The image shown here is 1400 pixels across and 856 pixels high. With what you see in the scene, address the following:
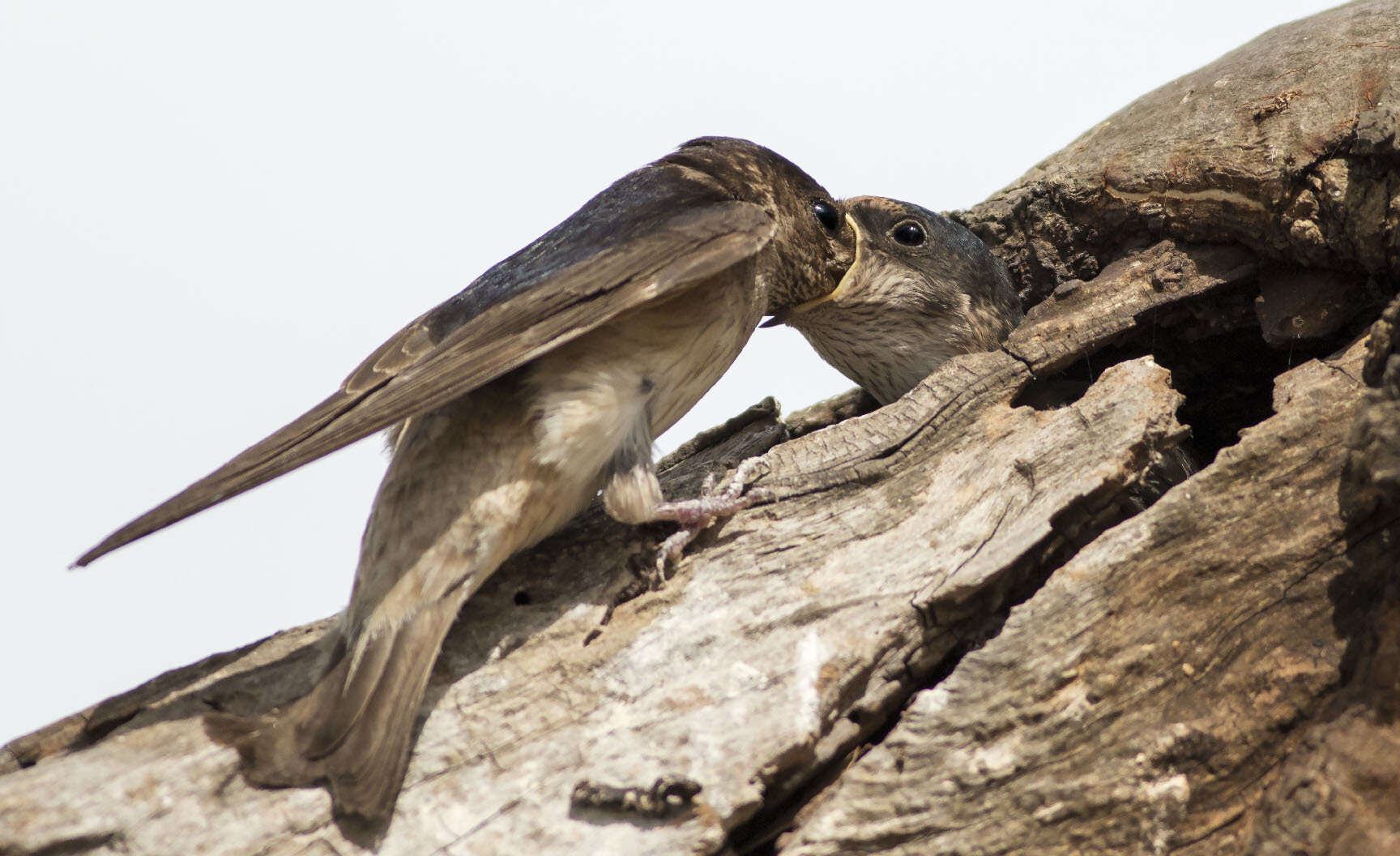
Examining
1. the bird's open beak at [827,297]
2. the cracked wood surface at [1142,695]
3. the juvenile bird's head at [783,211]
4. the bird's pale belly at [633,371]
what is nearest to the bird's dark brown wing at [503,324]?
the bird's pale belly at [633,371]

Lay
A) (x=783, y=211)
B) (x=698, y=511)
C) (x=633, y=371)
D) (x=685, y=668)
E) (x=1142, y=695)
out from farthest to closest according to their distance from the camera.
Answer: (x=783, y=211) < (x=633, y=371) < (x=698, y=511) < (x=685, y=668) < (x=1142, y=695)

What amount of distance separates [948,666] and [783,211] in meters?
1.73

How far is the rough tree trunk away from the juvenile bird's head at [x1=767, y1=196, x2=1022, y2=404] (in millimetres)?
962

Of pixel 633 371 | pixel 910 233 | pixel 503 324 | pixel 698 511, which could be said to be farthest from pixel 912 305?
pixel 503 324

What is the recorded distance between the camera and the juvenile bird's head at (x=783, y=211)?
3578mm

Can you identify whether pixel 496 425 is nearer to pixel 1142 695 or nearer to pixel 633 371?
pixel 633 371

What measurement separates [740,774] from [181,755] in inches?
44.3

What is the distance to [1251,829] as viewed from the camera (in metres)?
2.08

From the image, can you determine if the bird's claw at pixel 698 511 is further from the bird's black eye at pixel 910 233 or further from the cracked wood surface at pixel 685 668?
the bird's black eye at pixel 910 233

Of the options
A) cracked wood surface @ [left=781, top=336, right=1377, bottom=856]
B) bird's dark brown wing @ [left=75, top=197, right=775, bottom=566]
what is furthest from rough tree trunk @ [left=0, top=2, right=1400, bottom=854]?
bird's dark brown wing @ [left=75, top=197, right=775, bottom=566]

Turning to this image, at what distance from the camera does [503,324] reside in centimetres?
276

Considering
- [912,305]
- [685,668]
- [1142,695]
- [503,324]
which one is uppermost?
[503,324]

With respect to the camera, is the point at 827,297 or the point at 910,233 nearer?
the point at 827,297

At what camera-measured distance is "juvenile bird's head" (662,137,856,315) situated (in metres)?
3.58
